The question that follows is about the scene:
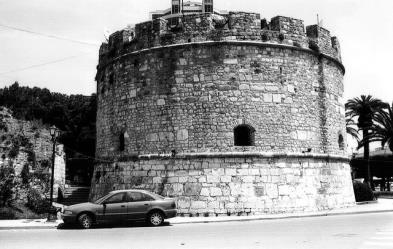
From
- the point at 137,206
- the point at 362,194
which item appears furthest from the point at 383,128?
the point at 137,206

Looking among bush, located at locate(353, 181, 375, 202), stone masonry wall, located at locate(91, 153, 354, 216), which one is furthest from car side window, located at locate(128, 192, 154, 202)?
bush, located at locate(353, 181, 375, 202)

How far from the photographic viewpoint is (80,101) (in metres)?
40.5

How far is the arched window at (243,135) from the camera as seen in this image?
13875 millimetres

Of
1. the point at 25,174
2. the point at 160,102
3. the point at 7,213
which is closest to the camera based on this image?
the point at 160,102

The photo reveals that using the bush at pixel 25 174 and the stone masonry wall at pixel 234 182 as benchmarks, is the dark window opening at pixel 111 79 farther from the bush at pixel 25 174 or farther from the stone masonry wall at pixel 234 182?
the bush at pixel 25 174

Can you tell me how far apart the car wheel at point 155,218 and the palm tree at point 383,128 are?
81.3 ft

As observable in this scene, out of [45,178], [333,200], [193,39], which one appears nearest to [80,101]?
[45,178]

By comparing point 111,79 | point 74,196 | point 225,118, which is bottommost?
point 74,196

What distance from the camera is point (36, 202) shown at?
16.8m

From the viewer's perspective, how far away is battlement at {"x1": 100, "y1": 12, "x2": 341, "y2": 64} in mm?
14195

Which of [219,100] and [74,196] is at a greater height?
[219,100]

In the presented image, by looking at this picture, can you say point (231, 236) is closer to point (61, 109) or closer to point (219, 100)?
point (219, 100)

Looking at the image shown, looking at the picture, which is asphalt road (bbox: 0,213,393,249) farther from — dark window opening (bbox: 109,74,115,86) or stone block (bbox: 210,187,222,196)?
dark window opening (bbox: 109,74,115,86)

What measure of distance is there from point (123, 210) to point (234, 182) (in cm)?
387
